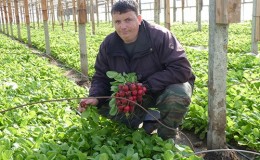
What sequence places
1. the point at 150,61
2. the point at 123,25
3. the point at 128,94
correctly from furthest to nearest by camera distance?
the point at 150,61 < the point at 123,25 < the point at 128,94

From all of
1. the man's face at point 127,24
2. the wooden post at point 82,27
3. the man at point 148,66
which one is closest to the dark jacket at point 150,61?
the man at point 148,66

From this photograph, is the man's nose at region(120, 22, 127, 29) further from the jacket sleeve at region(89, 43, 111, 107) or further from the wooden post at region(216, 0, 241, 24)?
the wooden post at region(216, 0, 241, 24)

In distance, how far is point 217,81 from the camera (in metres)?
3.30

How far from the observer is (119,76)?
3.17m

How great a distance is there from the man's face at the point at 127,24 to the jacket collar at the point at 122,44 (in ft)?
0.36

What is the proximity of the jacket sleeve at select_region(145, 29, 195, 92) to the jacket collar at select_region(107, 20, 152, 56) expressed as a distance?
0.26 ft

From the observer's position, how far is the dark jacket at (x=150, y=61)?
327 cm

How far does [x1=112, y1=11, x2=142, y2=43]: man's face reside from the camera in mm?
3324

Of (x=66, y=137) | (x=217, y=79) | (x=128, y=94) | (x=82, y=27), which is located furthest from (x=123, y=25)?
(x=82, y=27)

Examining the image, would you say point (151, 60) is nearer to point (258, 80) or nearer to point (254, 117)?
point (254, 117)

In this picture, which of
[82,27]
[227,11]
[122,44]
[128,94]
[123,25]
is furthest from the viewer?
[82,27]

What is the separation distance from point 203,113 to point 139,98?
1.34 m

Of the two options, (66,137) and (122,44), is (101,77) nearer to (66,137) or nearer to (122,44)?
(122,44)

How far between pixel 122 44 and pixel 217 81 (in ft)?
3.38
